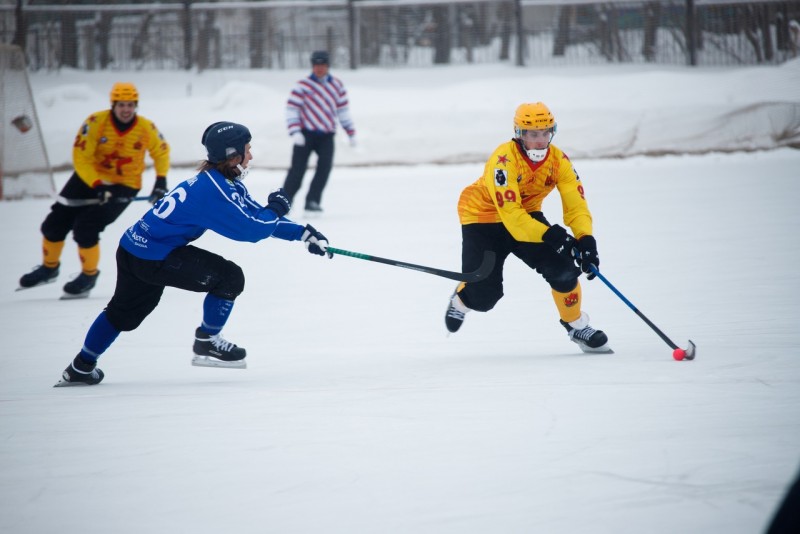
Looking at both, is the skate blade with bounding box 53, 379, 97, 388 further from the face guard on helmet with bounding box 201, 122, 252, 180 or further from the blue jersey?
the face guard on helmet with bounding box 201, 122, 252, 180

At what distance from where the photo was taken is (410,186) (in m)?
11.2

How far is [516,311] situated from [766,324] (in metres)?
1.39

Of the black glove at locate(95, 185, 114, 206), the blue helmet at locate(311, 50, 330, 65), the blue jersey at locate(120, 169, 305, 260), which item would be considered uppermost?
the blue helmet at locate(311, 50, 330, 65)

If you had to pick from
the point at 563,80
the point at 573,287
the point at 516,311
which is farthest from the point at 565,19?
the point at 573,287

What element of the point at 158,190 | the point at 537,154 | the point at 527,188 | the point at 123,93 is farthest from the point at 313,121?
the point at 537,154

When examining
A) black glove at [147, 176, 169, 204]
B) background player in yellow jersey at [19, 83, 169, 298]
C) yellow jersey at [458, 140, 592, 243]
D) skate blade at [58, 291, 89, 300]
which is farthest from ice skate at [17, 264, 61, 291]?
yellow jersey at [458, 140, 592, 243]

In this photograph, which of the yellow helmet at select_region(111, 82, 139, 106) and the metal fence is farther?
the metal fence

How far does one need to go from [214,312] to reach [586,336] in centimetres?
166

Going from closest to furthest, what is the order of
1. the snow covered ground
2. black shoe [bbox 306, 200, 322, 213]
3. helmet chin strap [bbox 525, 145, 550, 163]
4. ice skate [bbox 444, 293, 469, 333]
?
the snow covered ground, helmet chin strap [bbox 525, 145, 550, 163], ice skate [bbox 444, 293, 469, 333], black shoe [bbox 306, 200, 322, 213]

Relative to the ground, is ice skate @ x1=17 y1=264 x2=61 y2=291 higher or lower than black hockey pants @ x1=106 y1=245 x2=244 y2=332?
lower

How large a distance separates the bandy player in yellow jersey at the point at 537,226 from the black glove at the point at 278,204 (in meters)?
0.92

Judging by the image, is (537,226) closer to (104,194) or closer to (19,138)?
(104,194)

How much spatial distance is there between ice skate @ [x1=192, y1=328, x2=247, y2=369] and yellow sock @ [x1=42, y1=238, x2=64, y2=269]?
2.56 m

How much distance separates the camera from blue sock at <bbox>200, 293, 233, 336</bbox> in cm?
426
